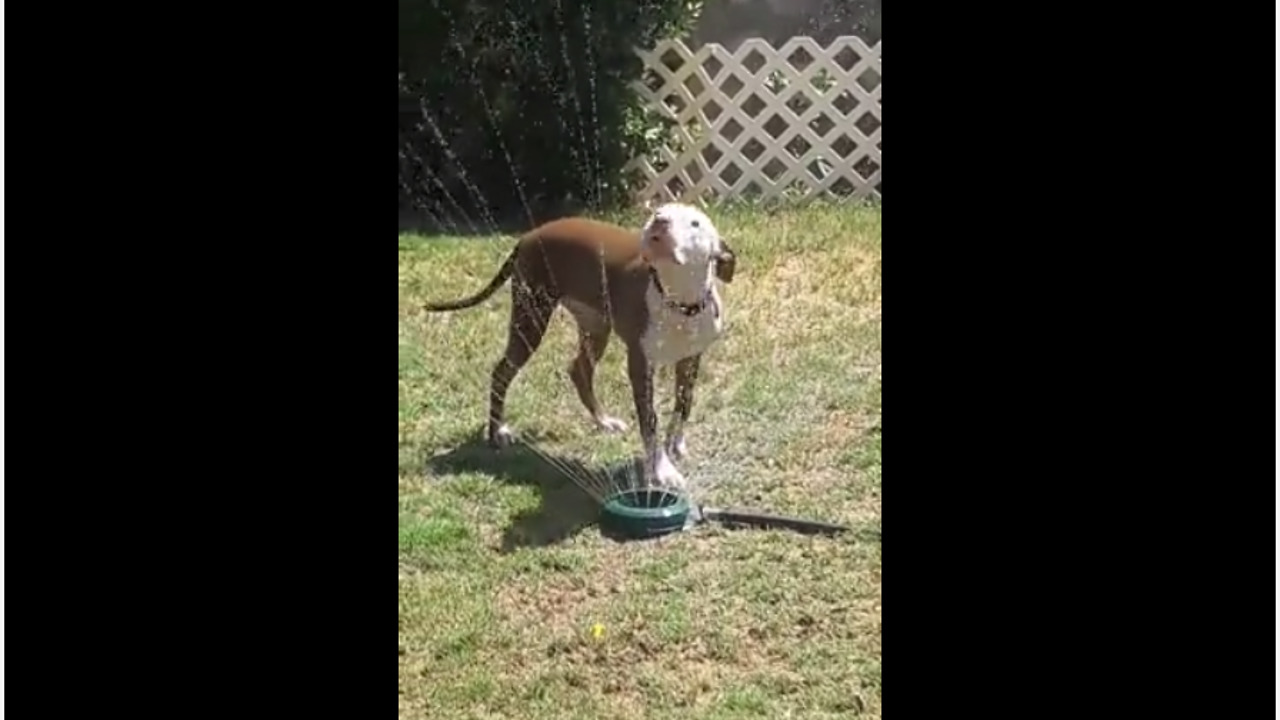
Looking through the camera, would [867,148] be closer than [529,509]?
No

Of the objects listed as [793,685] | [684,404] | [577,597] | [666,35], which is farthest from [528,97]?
[793,685]

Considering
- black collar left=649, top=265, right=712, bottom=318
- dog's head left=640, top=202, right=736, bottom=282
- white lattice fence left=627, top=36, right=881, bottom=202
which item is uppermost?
white lattice fence left=627, top=36, right=881, bottom=202

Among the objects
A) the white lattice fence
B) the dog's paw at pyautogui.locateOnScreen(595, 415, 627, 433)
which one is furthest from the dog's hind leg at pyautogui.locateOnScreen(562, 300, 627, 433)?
the white lattice fence

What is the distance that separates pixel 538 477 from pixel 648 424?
358 millimetres

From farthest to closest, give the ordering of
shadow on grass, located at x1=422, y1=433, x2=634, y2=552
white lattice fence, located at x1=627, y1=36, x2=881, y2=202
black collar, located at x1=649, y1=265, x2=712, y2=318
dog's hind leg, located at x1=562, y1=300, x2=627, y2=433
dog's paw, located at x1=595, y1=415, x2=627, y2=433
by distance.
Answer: white lattice fence, located at x1=627, y1=36, x2=881, y2=202
dog's paw, located at x1=595, y1=415, x2=627, y2=433
dog's hind leg, located at x1=562, y1=300, x2=627, y2=433
shadow on grass, located at x1=422, y1=433, x2=634, y2=552
black collar, located at x1=649, y1=265, x2=712, y2=318

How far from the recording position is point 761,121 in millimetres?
4605

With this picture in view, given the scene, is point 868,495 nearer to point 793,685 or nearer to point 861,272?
point 793,685

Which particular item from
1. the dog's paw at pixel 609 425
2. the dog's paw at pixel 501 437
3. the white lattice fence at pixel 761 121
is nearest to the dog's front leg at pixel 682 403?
the dog's paw at pixel 609 425

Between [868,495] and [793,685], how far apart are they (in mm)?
746

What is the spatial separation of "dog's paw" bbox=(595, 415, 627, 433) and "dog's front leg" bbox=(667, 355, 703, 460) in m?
0.23

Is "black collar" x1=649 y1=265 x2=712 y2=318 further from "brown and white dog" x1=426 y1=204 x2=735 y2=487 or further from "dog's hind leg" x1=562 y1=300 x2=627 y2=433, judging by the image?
"dog's hind leg" x1=562 y1=300 x2=627 y2=433

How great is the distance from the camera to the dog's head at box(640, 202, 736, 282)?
7.57 feet
